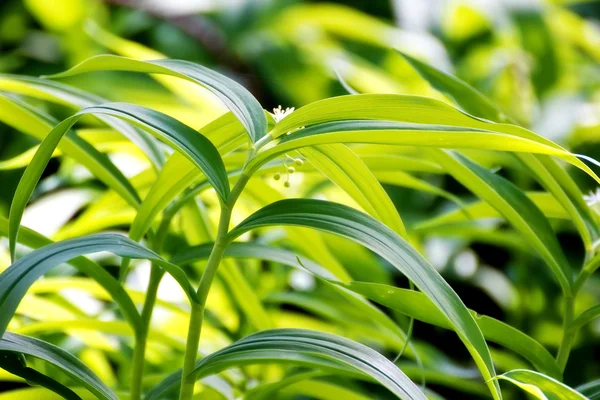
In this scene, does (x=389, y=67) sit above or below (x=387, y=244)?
above

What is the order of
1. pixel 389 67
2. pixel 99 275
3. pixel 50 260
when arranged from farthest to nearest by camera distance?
pixel 389 67, pixel 99 275, pixel 50 260

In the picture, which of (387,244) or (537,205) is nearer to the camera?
(387,244)

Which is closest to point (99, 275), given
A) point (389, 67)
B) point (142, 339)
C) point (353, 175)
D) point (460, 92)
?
point (142, 339)

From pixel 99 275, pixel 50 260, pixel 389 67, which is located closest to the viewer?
pixel 50 260

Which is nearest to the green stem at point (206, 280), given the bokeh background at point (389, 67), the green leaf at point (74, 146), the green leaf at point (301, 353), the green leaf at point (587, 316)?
the green leaf at point (301, 353)

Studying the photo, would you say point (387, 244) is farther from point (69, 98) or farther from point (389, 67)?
point (389, 67)

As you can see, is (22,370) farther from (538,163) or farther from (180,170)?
(538,163)

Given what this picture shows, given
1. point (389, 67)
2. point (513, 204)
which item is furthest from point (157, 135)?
point (389, 67)

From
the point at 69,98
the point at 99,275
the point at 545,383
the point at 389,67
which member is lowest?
the point at 545,383
